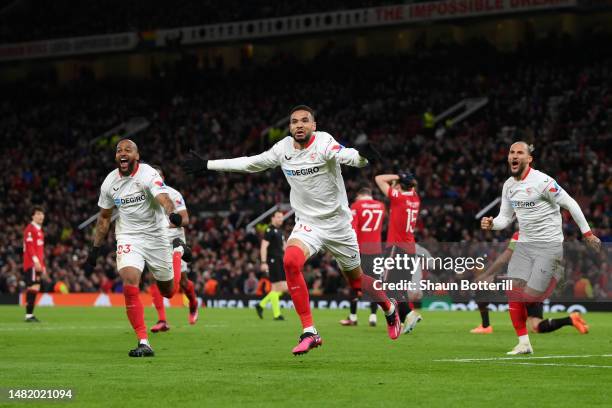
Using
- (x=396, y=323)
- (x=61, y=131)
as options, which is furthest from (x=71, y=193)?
(x=396, y=323)

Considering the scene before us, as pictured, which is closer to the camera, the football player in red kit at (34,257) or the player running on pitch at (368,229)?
the player running on pitch at (368,229)

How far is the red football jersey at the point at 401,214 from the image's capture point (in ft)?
65.7

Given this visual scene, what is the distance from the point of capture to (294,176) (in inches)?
484

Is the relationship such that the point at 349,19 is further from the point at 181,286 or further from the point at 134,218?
the point at 134,218

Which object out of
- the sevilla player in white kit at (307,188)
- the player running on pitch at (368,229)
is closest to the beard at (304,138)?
the sevilla player in white kit at (307,188)

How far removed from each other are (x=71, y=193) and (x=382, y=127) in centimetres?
1392

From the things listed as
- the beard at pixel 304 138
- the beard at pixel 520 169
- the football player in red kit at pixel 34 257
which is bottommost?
the football player in red kit at pixel 34 257

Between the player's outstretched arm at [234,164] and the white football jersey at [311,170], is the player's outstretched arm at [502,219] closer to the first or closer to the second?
the white football jersey at [311,170]

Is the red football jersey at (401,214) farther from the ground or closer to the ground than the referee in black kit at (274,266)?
farther from the ground

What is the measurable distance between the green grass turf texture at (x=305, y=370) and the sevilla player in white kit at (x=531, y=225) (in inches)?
29.1

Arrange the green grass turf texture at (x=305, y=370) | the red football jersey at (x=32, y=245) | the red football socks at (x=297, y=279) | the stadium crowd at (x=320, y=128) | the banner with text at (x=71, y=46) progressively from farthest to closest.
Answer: the banner with text at (x=71, y=46) < the stadium crowd at (x=320, y=128) < the red football jersey at (x=32, y=245) < the red football socks at (x=297, y=279) < the green grass turf texture at (x=305, y=370)

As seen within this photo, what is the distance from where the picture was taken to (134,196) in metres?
13.9

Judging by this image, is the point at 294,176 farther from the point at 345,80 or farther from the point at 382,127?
the point at 345,80

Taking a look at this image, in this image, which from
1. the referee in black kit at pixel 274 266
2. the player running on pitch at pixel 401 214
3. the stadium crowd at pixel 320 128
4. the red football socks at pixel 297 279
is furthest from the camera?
the stadium crowd at pixel 320 128
